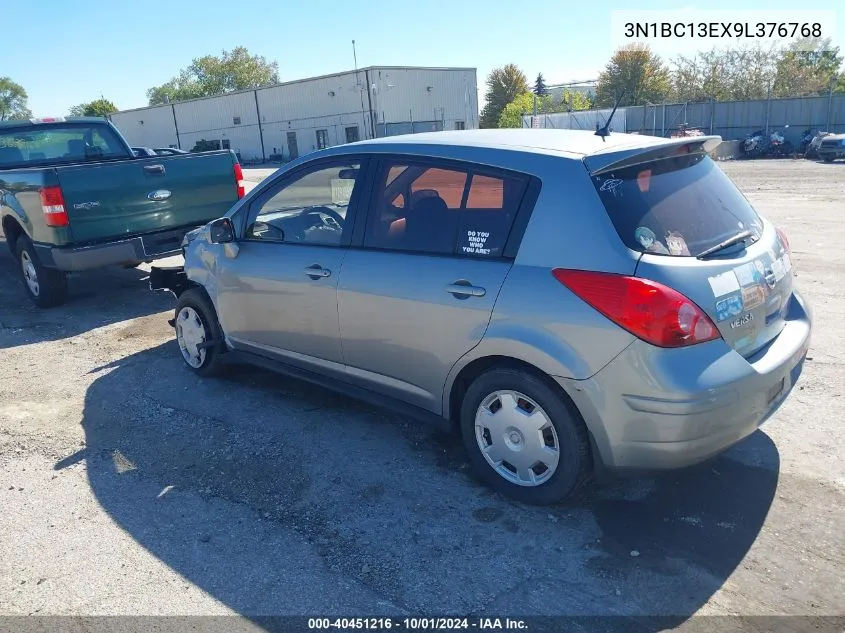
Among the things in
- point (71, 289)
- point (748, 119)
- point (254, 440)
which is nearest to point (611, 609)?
point (254, 440)

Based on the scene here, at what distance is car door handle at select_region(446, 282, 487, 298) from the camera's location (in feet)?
10.9

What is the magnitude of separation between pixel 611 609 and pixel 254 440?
2479 millimetres

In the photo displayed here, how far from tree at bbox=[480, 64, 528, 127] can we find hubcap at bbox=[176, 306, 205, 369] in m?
59.6

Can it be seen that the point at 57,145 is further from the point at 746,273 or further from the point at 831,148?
the point at 831,148

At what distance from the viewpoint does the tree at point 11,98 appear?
10012cm

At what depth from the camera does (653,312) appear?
2.84 m

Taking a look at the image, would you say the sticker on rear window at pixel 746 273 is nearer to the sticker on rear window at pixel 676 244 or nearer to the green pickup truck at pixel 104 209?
the sticker on rear window at pixel 676 244

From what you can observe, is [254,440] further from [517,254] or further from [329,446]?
[517,254]

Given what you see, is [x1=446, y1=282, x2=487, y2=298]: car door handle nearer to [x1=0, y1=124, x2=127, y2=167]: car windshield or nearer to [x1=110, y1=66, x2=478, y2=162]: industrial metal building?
[x1=0, y1=124, x2=127, y2=167]: car windshield

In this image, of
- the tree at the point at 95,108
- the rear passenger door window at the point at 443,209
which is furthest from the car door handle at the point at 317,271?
the tree at the point at 95,108

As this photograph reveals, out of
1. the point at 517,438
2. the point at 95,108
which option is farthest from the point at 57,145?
the point at 95,108

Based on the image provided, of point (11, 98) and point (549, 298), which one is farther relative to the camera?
point (11, 98)

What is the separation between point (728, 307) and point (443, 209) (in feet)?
4.90

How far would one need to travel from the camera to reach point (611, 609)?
270cm
